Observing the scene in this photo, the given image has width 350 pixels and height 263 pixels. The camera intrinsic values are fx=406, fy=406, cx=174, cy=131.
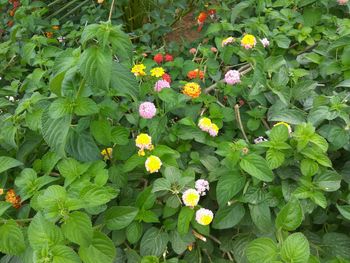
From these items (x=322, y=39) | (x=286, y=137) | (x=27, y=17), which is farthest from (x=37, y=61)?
(x=322, y=39)

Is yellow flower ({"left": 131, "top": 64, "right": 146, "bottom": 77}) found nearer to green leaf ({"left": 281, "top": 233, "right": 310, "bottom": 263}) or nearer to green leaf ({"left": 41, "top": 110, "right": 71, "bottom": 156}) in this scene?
green leaf ({"left": 41, "top": 110, "right": 71, "bottom": 156})

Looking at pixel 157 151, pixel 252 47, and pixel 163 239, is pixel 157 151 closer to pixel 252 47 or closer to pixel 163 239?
pixel 163 239

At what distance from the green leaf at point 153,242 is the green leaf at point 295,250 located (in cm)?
31

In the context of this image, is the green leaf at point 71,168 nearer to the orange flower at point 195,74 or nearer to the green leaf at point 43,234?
the green leaf at point 43,234

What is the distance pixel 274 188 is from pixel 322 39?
2.70ft

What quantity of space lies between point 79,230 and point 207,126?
1.70 feet

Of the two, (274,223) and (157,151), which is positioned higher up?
(157,151)

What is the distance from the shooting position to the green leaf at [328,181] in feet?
3.51

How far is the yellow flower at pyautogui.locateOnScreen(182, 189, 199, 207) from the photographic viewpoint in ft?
3.43

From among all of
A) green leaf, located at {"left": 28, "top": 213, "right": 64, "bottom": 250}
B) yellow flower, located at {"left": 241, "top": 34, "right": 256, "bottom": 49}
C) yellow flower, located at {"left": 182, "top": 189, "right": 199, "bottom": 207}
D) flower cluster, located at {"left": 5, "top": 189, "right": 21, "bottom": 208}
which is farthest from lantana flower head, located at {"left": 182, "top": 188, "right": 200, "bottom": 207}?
yellow flower, located at {"left": 241, "top": 34, "right": 256, "bottom": 49}

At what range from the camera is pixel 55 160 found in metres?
1.16

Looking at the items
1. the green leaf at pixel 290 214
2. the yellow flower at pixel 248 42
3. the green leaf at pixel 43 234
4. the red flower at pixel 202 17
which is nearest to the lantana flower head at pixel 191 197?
the green leaf at pixel 290 214

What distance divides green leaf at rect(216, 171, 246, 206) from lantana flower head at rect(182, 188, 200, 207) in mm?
64

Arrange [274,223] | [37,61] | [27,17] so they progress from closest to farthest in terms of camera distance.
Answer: [274,223] < [37,61] < [27,17]
